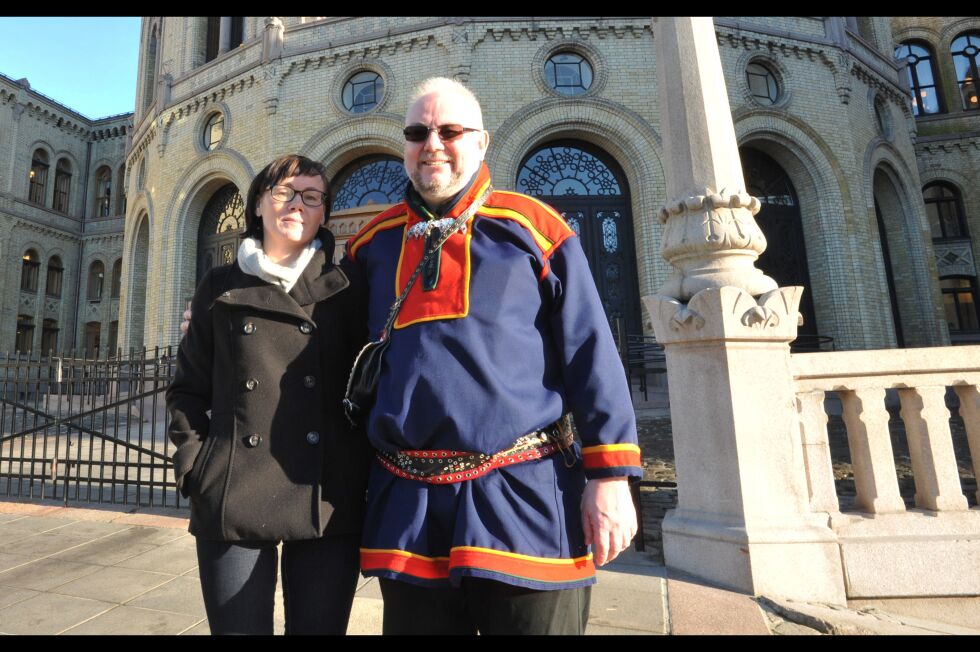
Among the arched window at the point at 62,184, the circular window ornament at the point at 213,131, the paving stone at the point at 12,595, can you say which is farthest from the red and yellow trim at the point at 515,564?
the arched window at the point at 62,184

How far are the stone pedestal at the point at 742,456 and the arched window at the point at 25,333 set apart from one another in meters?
34.2

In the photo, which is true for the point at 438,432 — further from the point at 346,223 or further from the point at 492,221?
the point at 346,223

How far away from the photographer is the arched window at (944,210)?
20844 mm

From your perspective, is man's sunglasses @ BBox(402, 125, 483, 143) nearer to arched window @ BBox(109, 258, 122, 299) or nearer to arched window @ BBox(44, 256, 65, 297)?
arched window @ BBox(109, 258, 122, 299)

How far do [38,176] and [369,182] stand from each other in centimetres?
2573

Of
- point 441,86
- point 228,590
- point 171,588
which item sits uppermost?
point 441,86

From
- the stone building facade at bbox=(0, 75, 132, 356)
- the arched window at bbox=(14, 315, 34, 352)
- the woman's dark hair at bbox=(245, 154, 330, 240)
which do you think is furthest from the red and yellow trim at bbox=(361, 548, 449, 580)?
the arched window at bbox=(14, 315, 34, 352)

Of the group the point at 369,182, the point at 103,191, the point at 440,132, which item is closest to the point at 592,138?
the point at 369,182

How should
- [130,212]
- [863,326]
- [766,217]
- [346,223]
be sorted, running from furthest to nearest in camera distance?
1. [130,212]
2. [766,217]
3. [863,326]
4. [346,223]

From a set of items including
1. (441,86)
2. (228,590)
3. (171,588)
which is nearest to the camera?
(228,590)

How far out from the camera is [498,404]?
1352mm

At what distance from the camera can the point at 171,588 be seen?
327 cm

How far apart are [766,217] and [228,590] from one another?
55.1 feet
